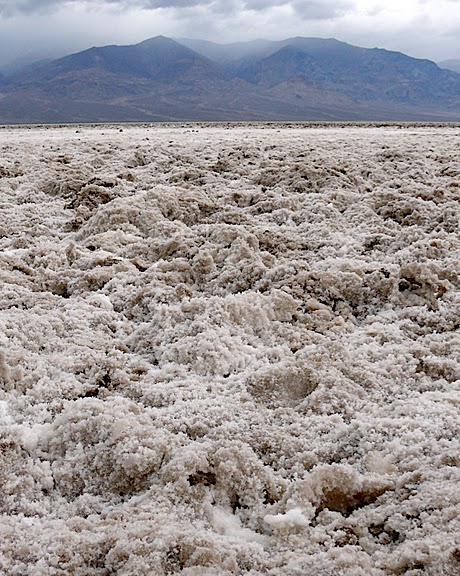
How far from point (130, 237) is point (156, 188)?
227 cm

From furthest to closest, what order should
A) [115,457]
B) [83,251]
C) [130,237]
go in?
[130,237] → [83,251] → [115,457]

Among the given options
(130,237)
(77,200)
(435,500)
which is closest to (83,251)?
(130,237)

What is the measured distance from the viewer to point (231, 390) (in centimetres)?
420

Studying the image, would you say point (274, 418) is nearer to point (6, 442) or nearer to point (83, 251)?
point (6, 442)

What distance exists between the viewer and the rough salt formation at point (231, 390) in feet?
A: 9.26

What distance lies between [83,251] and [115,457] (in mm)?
4165

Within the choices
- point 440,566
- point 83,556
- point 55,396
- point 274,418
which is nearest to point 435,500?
point 440,566

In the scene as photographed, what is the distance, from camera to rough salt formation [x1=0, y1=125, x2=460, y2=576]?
2822mm

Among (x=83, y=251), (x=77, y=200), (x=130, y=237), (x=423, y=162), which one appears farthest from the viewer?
(x=423, y=162)

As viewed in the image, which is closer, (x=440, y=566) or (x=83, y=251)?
(x=440, y=566)

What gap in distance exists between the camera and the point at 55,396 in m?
4.10

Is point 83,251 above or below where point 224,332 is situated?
above

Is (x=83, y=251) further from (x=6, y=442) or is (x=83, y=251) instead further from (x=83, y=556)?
(x=83, y=556)

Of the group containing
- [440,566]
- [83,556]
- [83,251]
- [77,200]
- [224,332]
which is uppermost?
[77,200]
